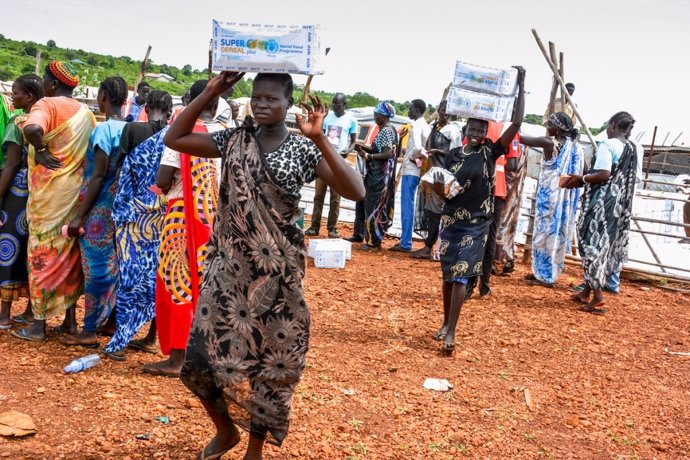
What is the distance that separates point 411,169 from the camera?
31.8ft

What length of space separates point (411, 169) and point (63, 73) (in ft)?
19.2

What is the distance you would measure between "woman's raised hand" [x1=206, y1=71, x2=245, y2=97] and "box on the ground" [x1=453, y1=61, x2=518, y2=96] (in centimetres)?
256

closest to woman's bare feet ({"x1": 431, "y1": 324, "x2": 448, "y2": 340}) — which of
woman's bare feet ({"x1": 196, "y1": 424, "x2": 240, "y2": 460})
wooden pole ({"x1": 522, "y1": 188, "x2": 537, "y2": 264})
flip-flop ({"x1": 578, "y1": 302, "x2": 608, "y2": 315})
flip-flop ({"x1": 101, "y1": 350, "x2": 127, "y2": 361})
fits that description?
flip-flop ({"x1": 578, "y1": 302, "x2": 608, "y2": 315})

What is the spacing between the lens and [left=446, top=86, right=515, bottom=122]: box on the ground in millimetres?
4953

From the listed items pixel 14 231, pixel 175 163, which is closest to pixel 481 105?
pixel 175 163

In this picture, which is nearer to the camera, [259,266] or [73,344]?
[259,266]

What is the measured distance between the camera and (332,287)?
7.44m

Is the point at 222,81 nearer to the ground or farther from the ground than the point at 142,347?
farther from the ground

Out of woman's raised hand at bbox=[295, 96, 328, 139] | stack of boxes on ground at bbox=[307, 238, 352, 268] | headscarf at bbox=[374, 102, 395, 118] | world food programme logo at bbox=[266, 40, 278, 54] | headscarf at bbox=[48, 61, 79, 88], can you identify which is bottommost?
stack of boxes on ground at bbox=[307, 238, 352, 268]

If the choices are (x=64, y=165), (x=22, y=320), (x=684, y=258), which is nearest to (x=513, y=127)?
(x=64, y=165)

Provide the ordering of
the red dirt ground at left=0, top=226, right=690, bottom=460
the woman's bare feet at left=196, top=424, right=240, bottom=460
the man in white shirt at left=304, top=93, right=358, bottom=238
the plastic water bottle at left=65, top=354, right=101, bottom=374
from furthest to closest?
the man in white shirt at left=304, top=93, right=358, bottom=238 → the plastic water bottle at left=65, top=354, right=101, bottom=374 → the red dirt ground at left=0, top=226, right=690, bottom=460 → the woman's bare feet at left=196, top=424, right=240, bottom=460

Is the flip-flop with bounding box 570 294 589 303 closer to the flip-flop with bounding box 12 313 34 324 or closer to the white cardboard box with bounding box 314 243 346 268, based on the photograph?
the white cardboard box with bounding box 314 243 346 268

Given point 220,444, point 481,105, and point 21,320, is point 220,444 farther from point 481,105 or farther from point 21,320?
point 481,105

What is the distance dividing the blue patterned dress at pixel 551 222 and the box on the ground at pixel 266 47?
5.90 meters
